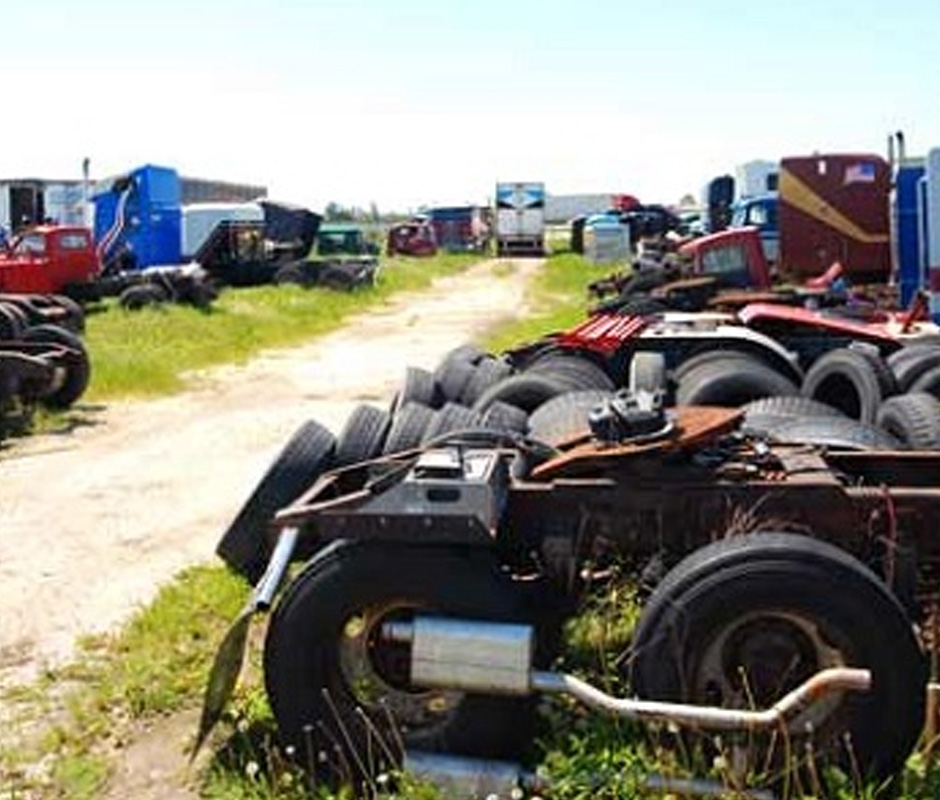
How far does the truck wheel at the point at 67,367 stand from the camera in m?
13.9

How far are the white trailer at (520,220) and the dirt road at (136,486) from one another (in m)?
36.4

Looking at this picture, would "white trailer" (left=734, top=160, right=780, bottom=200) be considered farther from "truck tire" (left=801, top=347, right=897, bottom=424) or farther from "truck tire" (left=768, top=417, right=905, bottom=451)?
"truck tire" (left=768, top=417, right=905, bottom=451)

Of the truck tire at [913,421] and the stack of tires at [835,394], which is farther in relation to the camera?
the truck tire at [913,421]

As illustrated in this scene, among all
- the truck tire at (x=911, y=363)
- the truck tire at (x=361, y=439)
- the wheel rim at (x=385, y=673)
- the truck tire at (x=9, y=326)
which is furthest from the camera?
the truck tire at (x=9, y=326)

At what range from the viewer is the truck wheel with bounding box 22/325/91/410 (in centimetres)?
1386

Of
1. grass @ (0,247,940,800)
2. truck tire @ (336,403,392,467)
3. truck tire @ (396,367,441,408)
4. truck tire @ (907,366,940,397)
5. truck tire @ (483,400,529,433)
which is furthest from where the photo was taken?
truck tire @ (396,367,441,408)

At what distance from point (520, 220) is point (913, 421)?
5042cm

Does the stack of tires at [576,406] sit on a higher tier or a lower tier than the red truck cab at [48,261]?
lower

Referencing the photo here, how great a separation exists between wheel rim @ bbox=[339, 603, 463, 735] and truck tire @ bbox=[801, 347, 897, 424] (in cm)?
428

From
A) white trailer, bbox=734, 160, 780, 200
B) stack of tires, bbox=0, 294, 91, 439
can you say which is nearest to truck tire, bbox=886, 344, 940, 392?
stack of tires, bbox=0, 294, 91, 439

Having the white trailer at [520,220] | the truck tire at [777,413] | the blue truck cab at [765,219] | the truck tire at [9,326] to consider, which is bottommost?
the truck tire at [777,413]

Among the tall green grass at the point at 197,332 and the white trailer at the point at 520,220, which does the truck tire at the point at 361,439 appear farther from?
the white trailer at the point at 520,220

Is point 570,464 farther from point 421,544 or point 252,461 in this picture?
point 252,461

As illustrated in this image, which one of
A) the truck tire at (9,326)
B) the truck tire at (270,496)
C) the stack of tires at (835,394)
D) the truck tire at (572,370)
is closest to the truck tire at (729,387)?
the stack of tires at (835,394)
